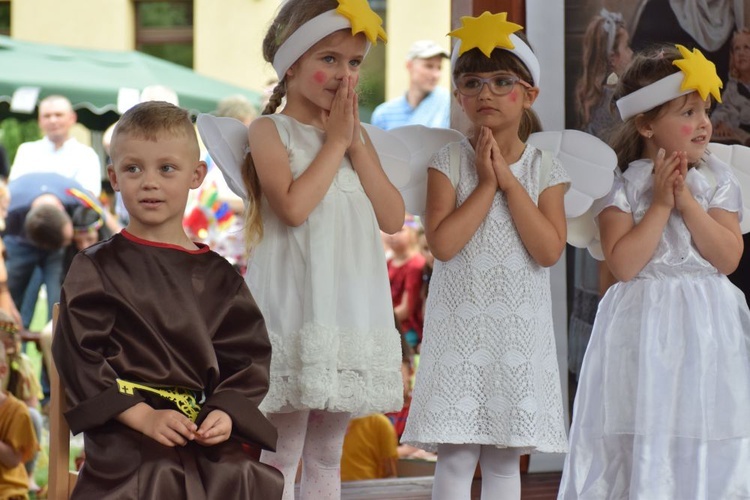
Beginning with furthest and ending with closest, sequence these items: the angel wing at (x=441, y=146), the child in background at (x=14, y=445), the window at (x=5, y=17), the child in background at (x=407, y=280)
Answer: the window at (x=5, y=17) → the child in background at (x=407, y=280) → the child in background at (x=14, y=445) → the angel wing at (x=441, y=146)

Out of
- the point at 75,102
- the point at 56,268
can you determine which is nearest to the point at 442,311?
the point at 56,268

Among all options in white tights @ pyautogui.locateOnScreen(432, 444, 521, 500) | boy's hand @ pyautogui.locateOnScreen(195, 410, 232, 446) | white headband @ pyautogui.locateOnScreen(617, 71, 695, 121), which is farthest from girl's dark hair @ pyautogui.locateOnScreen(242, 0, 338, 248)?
white headband @ pyautogui.locateOnScreen(617, 71, 695, 121)

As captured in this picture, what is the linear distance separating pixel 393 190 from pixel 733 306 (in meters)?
1.07

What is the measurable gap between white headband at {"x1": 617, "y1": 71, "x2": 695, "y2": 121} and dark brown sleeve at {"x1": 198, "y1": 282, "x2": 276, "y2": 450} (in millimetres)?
1401

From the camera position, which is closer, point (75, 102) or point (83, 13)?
point (75, 102)

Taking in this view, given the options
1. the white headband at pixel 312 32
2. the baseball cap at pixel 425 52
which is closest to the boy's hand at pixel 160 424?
the white headband at pixel 312 32

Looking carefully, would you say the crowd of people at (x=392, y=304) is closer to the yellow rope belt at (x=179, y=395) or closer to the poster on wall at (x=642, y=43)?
the yellow rope belt at (x=179, y=395)

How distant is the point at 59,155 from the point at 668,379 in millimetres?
5093

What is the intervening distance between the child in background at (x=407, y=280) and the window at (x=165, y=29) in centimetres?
602

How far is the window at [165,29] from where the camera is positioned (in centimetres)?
1239

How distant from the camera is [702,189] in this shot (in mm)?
3498

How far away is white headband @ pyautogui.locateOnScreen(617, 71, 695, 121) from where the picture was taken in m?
3.45

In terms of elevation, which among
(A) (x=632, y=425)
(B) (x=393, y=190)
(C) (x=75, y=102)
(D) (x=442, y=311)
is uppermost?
(C) (x=75, y=102)

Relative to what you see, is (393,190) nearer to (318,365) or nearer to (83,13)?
(318,365)
